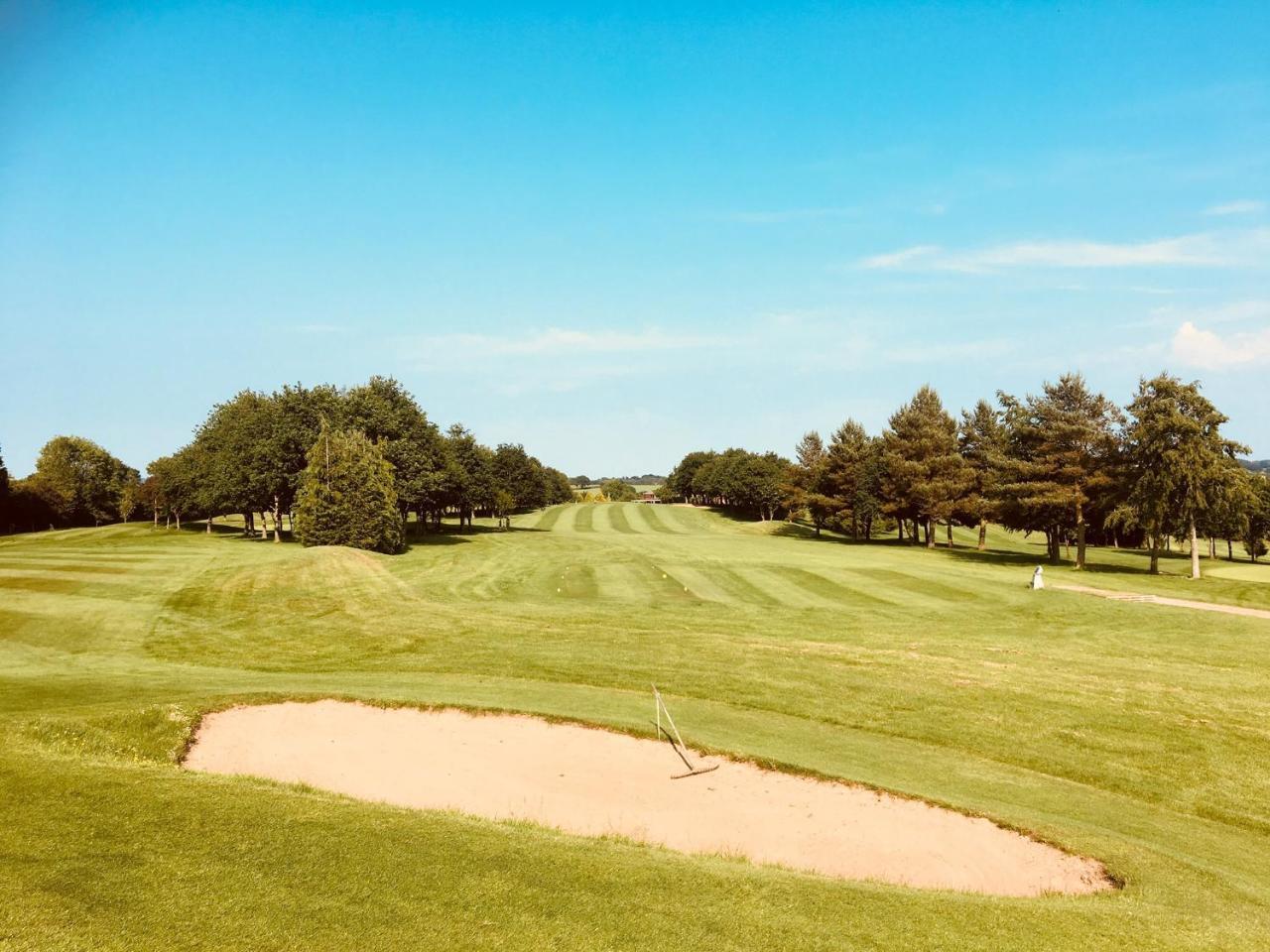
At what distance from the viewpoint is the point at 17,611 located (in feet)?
96.3

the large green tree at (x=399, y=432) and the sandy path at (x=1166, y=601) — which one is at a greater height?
the large green tree at (x=399, y=432)

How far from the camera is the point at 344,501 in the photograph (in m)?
54.4

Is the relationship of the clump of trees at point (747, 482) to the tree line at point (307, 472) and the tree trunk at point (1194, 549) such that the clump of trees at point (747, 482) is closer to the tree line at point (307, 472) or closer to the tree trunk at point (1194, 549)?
the tree line at point (307, 472)

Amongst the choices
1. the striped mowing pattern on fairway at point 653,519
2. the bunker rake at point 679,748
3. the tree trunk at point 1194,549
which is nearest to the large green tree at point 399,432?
the striped mowing pattern on fairway at point 653,519

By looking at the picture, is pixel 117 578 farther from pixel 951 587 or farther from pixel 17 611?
pixel 951 587

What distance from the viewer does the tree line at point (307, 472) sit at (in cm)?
5459

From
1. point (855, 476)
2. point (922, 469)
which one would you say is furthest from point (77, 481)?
point (922, 469)

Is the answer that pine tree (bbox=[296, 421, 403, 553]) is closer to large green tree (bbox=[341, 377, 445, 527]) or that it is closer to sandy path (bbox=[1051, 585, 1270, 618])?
large green tree (bbox=[341, 377, 445, 527])

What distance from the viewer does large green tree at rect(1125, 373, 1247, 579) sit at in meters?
47.0

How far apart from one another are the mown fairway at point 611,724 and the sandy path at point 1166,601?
2.01m

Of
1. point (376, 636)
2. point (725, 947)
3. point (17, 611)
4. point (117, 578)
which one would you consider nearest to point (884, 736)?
point (725, 947)

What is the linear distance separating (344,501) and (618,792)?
45225 millimetres

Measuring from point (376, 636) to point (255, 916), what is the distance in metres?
21.9

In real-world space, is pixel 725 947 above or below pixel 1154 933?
above
